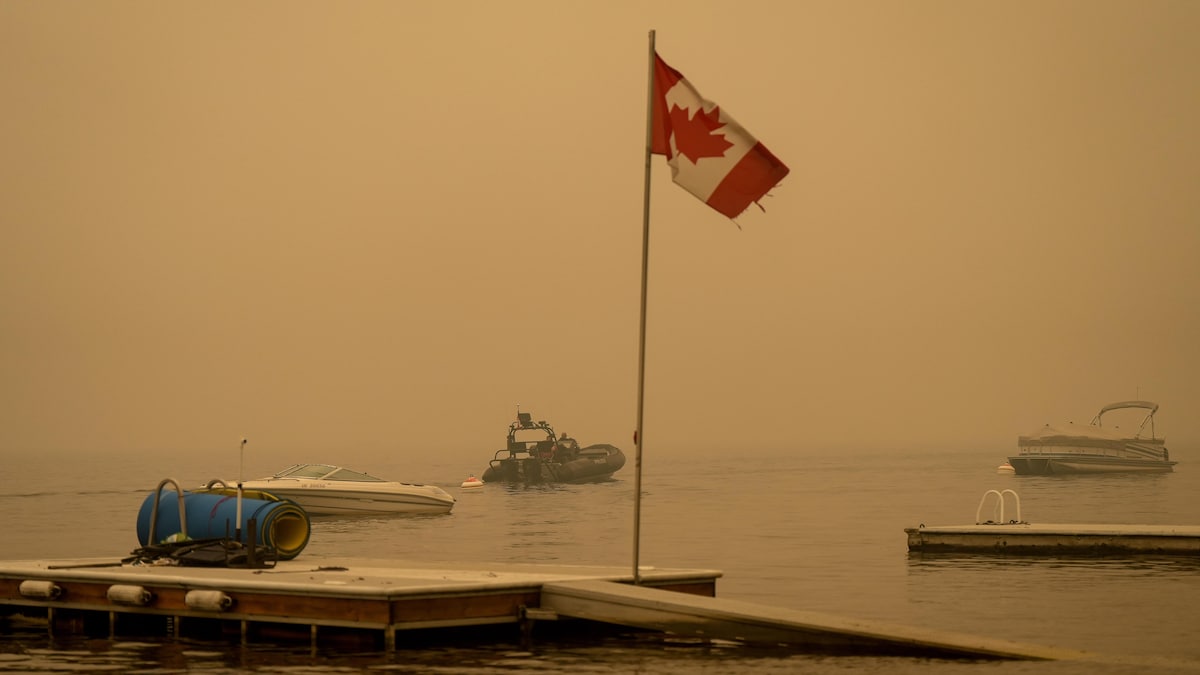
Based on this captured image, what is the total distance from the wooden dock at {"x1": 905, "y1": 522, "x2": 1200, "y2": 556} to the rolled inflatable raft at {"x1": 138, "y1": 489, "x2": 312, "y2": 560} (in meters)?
21.3

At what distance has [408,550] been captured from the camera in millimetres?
47781

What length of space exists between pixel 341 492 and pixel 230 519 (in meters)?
36.5

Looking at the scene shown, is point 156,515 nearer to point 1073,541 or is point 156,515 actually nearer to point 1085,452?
point 1073,541

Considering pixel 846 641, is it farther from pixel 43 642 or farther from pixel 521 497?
pixel 521 497

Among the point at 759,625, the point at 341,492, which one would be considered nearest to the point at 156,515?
the point at 759,625

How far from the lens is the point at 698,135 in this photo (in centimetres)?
2081

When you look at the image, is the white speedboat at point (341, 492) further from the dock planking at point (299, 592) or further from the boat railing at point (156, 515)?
the dock planking at point (299, 592)

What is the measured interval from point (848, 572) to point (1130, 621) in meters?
13.3

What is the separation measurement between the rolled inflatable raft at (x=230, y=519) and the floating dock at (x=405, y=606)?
4.03ft

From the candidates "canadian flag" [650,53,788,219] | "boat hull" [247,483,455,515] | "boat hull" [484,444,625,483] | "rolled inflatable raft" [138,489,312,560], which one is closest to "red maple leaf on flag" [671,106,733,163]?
"canadian flag" [650,53,788,219]

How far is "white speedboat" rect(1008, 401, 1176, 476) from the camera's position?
123062 millimetres

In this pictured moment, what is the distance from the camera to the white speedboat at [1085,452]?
123062 millimetres

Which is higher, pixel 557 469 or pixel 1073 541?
pixel 557 469

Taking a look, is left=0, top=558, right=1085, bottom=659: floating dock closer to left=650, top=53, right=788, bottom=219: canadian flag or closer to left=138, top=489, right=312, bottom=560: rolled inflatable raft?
left=138, top=489, right=312, bottom=560: rolled inflatable raft
